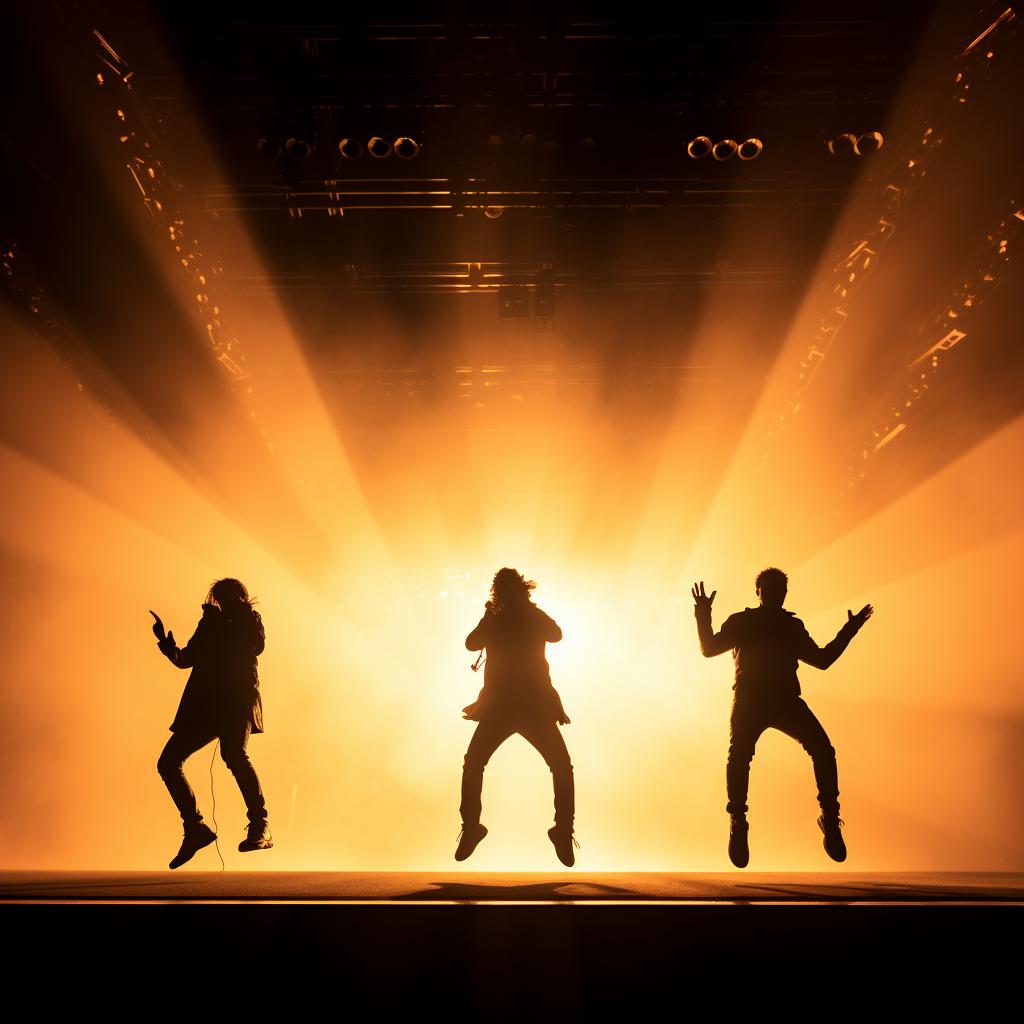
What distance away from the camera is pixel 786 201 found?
4.94 m

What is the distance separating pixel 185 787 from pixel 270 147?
14.2 feet

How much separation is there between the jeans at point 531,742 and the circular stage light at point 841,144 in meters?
4.63

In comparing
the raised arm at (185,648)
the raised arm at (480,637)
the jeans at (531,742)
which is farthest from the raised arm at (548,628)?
the raised arm at (185,648)

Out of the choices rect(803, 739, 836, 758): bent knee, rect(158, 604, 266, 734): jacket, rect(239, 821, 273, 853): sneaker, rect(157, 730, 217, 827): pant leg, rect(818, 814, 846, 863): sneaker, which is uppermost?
rect(158, 604, 266, 734): jacket

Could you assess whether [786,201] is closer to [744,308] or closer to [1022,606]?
[744,308]

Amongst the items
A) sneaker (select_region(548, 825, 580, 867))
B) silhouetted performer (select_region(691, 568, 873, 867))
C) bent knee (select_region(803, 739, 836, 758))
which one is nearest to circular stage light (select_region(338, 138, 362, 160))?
silhouetted performer (select_region(691, 568, 873, 867))

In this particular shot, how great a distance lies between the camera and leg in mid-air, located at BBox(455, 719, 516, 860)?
318 cm

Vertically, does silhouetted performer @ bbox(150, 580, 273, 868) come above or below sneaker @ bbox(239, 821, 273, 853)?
above

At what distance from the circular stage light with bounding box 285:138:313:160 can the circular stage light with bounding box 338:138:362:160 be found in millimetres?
228

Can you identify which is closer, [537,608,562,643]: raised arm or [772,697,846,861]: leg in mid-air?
[772,697,846,861]: leg in mid-air

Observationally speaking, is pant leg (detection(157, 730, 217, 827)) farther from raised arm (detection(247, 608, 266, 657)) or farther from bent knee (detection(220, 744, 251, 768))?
raised arm (detection(247, 608, 266, 657))

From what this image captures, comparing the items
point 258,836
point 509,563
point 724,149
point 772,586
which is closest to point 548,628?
point 772,586

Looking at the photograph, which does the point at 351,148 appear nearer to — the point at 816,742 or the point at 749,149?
the point at 749,149
